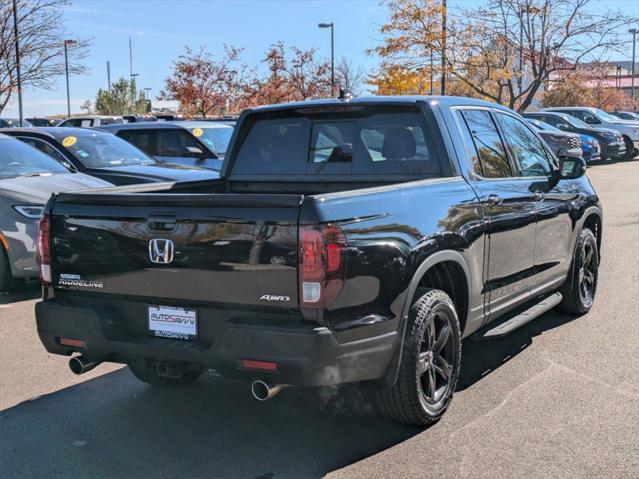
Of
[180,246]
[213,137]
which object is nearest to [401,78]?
[213,137]

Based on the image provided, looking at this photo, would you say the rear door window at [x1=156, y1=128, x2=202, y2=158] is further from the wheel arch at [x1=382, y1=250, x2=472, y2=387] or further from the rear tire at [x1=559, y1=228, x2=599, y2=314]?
the wheel arch at [x1=382, y1=250, x2=472, y2=387]

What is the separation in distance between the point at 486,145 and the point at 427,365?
1.77 metres

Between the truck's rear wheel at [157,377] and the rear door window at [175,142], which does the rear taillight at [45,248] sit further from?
the rear door window at [175,142]

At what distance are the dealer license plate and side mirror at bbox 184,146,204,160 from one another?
28.4 feet

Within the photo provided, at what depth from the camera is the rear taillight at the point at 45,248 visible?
412 cm

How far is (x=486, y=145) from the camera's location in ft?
16.7

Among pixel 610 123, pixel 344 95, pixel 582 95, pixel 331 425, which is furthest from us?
pixel 582 95

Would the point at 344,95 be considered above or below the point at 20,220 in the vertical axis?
above

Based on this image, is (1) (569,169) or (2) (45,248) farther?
(1) (569,169)

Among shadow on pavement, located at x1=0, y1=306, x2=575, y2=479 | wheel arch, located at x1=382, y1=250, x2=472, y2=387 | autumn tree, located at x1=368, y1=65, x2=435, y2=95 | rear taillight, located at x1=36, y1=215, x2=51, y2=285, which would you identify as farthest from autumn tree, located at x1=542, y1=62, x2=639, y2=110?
rear taillight, located at x1=36, y1=215, x2=51, y2=285

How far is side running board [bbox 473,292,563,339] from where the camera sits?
484 centimetres

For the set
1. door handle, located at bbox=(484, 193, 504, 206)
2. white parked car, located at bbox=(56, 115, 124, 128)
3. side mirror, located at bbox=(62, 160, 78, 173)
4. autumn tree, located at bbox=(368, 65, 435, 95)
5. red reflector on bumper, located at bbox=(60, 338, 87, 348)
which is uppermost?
autumn tree, located at bbox=(368, 65, 435, 95)

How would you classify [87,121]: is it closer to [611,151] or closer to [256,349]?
[611,151]

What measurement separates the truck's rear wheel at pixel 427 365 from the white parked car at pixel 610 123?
79.6ft
